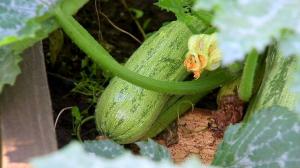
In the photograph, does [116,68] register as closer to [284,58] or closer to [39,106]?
[39,106]

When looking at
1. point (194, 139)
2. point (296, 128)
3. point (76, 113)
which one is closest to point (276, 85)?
point (296, 128)

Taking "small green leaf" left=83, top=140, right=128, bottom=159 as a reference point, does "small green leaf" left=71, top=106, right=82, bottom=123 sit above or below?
above

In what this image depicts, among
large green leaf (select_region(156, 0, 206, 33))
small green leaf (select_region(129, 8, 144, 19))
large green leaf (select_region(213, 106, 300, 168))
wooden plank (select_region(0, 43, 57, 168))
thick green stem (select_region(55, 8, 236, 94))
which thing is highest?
small green leaf (select_region(129, 8, 144, 19))

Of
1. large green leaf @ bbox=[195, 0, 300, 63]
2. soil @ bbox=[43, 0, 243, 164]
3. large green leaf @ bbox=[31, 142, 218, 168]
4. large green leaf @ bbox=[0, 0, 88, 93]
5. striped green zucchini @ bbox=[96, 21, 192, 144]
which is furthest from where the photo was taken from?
soil @ bbox=[43, 0, 243, 164]

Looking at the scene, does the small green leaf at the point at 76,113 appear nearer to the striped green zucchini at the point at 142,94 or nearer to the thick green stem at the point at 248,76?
the striped green zucchini at the point at 142,94

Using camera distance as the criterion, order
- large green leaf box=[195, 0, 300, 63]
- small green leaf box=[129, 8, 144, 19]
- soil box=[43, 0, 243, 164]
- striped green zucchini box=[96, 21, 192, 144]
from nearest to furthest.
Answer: large green leaf box=[195, 0, 300, 63], striped green zucchini box=[96, 21, 192, 144], soil box=[43, 0, 243, 164], small green leaf box=[129, 8, 144, 19]

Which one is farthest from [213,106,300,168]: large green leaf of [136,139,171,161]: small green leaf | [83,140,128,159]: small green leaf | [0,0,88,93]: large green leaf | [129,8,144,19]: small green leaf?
[129,8,144,19]: small green leaf

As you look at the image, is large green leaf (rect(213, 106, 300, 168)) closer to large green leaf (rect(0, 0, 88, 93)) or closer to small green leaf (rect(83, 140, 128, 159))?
small green leaf (rect(83, 140, 128, 159))
